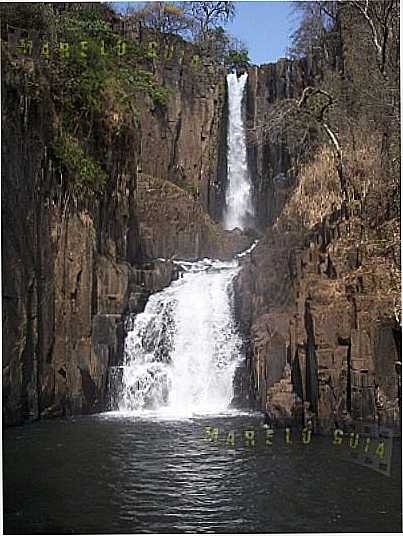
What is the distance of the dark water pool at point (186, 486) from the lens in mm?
3482

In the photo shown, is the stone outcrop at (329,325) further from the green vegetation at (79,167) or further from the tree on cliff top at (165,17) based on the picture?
the tree on cliff top at (165,17)

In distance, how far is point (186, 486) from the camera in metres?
3.81

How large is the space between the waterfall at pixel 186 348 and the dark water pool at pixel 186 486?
101 cm

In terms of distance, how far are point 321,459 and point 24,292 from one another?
203cm

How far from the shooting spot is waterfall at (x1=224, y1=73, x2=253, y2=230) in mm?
7785

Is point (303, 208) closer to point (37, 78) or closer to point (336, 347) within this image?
point (336, 347)

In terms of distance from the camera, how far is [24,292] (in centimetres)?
478

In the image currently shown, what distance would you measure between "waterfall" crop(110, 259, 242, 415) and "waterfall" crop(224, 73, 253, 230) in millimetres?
1369

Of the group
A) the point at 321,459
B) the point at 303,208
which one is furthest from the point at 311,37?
the point at 321,459

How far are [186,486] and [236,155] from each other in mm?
5220

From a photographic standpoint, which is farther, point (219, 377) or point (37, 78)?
point (219, 377)

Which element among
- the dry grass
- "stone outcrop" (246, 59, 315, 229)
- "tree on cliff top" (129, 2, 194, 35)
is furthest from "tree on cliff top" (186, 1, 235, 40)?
the dry grass

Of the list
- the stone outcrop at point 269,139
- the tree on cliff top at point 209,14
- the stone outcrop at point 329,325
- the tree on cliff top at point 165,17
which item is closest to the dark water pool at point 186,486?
the stone outcrop at point 329,325

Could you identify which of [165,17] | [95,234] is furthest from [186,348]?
[165,17]
